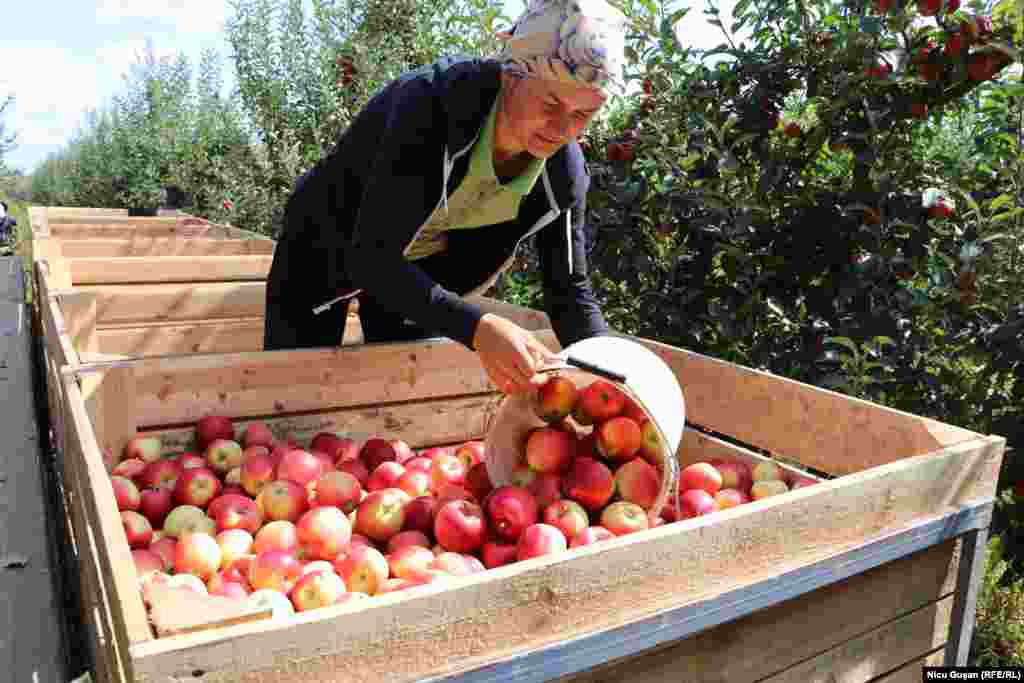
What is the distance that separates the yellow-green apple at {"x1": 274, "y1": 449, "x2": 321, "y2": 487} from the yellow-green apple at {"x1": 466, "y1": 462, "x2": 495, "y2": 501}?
42 cm

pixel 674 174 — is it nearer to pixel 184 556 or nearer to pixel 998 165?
pixel 998 165

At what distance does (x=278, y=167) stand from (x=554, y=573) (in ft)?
23.1

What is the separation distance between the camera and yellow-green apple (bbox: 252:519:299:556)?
6.28ft

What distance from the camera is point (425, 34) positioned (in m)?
5.99

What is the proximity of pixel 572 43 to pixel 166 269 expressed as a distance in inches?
123

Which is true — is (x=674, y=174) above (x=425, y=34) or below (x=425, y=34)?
below

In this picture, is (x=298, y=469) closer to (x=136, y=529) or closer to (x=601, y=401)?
(x=136, y=529)

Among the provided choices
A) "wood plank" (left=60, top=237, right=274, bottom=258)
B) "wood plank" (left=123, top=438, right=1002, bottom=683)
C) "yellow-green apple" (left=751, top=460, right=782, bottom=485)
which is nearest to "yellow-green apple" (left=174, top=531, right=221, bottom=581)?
"wood plank" (left=123, top=438, right=1002, bottom=683)

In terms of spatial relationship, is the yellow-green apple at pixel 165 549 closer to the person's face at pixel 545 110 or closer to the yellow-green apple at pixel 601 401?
the yellow-green apple at pixel 601 401

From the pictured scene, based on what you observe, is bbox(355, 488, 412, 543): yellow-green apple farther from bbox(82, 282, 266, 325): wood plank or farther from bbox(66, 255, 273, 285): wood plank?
bbox(66, 255, 273, 285): wood plank

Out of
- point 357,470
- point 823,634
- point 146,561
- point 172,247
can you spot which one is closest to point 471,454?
point 357,470

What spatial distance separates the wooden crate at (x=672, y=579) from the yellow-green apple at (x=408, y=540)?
390 millimetres

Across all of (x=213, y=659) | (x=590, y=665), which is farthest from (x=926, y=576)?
(x=213, y=659)

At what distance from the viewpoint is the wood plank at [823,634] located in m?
1.36
